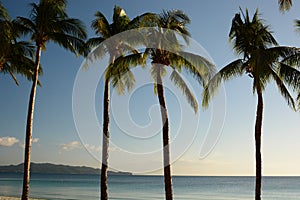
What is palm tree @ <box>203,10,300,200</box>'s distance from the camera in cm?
1412

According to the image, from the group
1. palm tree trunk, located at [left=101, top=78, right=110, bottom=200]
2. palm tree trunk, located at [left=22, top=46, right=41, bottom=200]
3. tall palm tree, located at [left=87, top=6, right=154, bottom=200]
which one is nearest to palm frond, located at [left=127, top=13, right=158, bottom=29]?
tall palm tree, located at [left=87, top=6, right=154, bottom=200]

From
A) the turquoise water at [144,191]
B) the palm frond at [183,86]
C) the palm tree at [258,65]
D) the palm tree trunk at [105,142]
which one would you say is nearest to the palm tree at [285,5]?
the palm tree at [258,65]

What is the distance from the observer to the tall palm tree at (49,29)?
57.8 feet

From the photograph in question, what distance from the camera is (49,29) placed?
1786cm

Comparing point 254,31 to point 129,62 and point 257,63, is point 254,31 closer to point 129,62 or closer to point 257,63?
point 257,63

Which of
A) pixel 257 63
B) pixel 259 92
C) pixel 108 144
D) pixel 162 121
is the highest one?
pixel 257 63

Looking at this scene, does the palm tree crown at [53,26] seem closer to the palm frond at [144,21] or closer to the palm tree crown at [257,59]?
the palm frond at [144,21]

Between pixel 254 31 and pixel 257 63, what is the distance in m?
2.32

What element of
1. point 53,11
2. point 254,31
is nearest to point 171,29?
point 254,31

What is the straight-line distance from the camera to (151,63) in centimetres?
1620

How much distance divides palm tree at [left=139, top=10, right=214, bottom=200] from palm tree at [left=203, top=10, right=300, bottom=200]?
2.81 feet

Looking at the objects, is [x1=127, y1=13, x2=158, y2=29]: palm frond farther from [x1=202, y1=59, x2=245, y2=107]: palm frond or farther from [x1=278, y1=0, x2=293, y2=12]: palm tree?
[x1=278, y1=0, x2=293, y2=12]: palm tree

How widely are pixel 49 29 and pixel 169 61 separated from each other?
5694 millimetres

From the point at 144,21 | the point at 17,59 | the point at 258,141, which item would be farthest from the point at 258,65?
the point at 17,59
